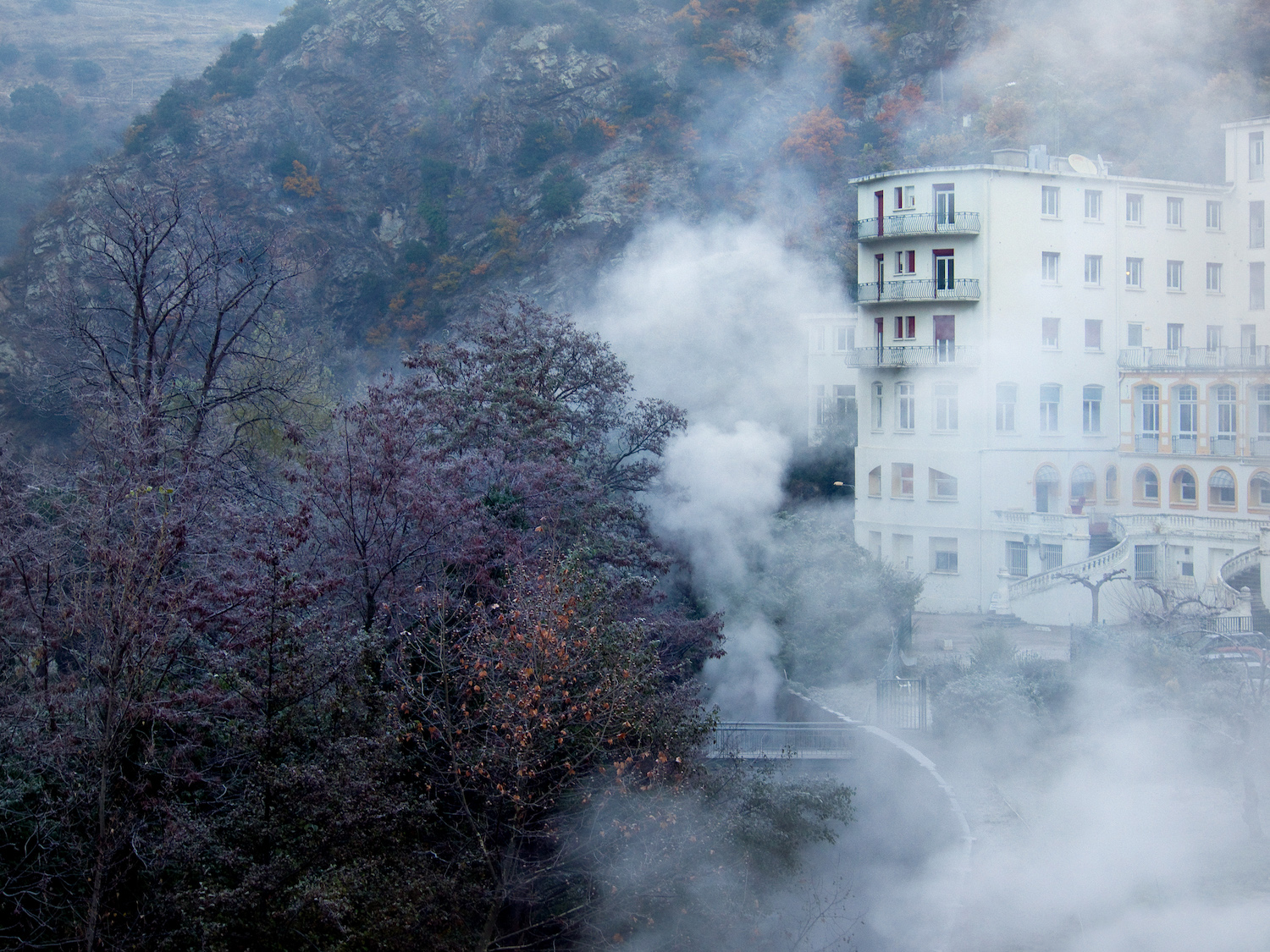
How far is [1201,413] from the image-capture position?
74.1ft

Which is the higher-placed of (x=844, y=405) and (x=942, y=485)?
(x=844, y=405)

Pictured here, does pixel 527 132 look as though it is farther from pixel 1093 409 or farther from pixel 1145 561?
pixel 1145 561

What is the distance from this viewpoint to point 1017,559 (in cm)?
2228

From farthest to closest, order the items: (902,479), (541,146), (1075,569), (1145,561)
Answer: (541,146) → (902,479) → (1145,561) → (1075,569)

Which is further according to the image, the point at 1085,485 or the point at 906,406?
the point at 906,406

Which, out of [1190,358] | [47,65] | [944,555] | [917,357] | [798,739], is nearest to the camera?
[798,739]

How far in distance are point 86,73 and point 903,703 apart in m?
63.6

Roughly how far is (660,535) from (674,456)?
282 cm

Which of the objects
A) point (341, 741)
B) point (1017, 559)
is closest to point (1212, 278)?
point (1017, 559)

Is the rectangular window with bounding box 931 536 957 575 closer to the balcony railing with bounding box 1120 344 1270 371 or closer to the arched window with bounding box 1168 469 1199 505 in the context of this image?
the arched window with bounding box 1168 469 1199 505

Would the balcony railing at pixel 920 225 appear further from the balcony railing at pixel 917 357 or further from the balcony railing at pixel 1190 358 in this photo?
the balcony railing at pixel 1190 358

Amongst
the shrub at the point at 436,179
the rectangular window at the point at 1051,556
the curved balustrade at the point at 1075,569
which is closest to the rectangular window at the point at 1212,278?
the curved balustrade at the point at 1075,569

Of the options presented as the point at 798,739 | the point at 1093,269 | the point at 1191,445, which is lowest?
the point at 798,739

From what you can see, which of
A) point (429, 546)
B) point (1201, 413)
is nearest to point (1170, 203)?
point (1201, 413)
